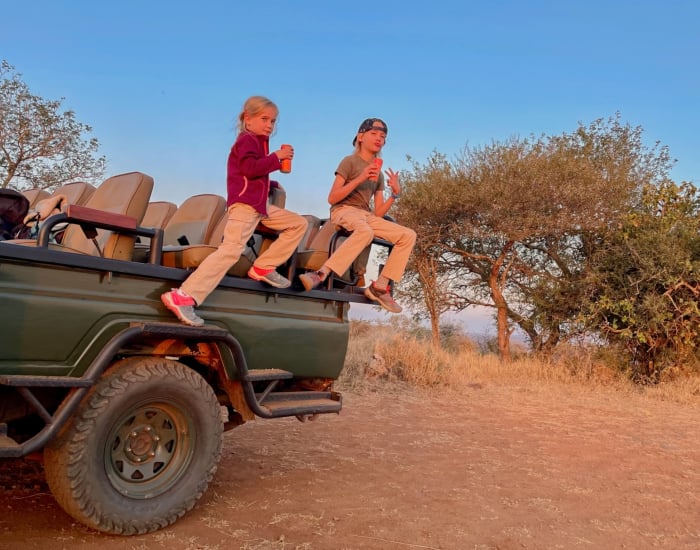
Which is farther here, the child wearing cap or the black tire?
the child wearing cap

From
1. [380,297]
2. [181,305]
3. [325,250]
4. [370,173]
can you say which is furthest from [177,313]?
[370,173]

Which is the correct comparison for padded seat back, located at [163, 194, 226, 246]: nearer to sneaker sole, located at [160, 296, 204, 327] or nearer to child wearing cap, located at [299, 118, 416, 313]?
child wearing cap, located at [299, 118, 416, 313]

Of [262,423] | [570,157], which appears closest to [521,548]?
[262,423]

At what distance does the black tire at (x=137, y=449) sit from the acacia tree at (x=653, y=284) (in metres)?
10.2

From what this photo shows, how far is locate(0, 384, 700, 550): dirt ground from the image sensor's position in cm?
351

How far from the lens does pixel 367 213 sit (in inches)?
198

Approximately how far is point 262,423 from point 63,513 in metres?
3.49

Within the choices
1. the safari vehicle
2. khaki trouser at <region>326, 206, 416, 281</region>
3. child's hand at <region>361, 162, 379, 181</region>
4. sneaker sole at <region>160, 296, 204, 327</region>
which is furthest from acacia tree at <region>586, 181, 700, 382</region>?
sneaker sole at <region>160, 296, 204, 327</region>

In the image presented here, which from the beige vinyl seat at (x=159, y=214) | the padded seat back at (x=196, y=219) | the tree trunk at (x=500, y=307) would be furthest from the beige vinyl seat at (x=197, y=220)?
the tree trunk at (x=500, y=307)

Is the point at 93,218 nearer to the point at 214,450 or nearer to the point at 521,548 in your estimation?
the point at 214,450

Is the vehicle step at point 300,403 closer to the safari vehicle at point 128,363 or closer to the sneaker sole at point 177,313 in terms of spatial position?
the safari vehicle at point 128,363

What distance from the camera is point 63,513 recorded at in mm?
3633

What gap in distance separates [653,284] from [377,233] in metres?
8.73

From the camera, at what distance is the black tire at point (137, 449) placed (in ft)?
10.1
